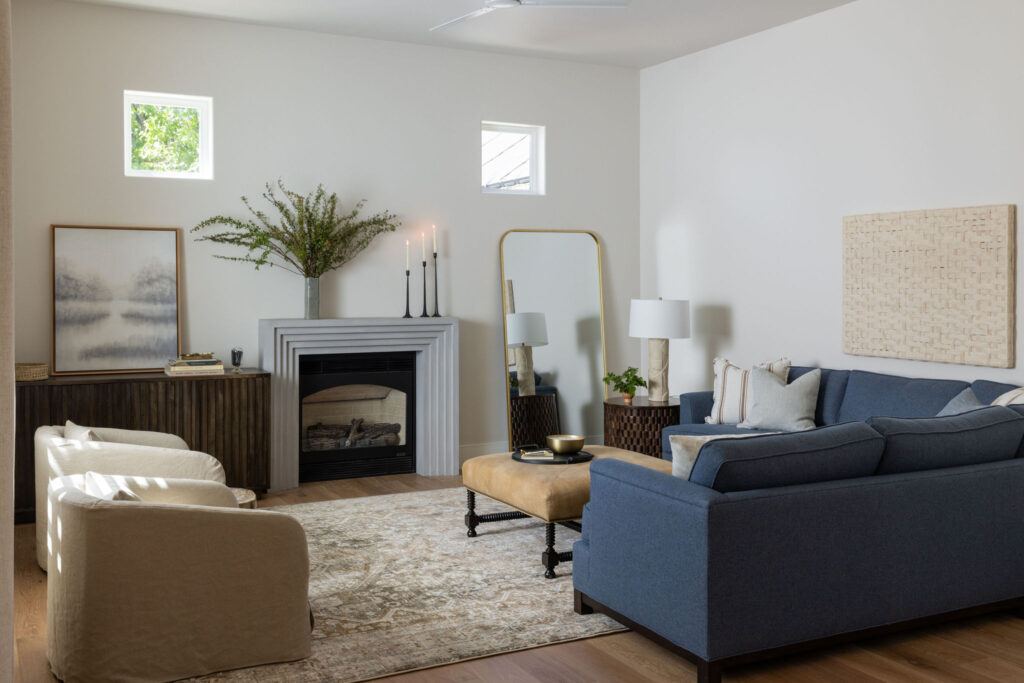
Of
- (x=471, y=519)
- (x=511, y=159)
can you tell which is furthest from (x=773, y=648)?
(x=511, y=159)

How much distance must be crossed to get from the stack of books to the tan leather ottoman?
185cm

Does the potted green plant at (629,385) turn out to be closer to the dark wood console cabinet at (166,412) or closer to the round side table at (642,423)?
the round side table at (642,423)

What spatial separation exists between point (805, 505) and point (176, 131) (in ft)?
15.6

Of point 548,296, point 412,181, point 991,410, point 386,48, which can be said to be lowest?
point 991,410

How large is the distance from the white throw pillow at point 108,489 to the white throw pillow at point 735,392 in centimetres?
383

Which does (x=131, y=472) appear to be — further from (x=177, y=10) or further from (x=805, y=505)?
(x=177, y=10)

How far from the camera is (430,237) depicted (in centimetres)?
680

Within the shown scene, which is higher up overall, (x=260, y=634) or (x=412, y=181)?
(x=412, y=181)

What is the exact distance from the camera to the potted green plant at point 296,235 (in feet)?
20.0

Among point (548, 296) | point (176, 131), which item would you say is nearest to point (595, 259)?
point (548, 296)

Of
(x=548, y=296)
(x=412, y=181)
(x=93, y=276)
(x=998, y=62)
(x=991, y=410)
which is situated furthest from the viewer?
(x=548, y=296)

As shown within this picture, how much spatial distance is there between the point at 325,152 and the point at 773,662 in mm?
4545

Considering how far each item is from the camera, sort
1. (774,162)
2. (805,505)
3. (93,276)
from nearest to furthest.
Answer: (805,505)
(93,276)
(774,162)

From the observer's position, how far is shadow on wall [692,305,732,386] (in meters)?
6.75
